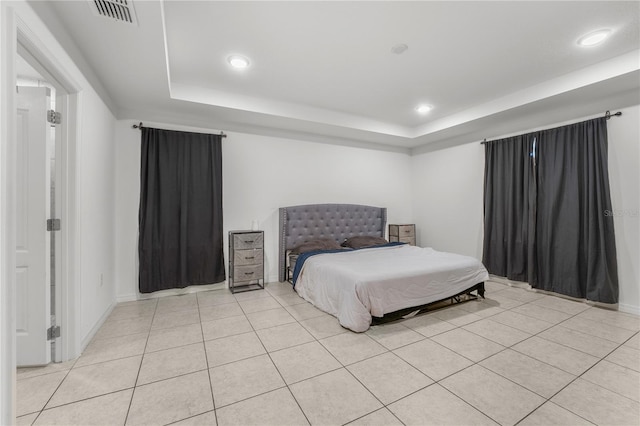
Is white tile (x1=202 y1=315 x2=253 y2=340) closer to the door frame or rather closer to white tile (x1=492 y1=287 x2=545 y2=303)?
the door frame

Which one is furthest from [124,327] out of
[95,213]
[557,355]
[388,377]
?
[557,355]

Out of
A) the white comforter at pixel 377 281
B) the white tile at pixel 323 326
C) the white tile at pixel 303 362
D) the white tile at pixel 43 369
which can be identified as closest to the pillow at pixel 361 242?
the white comforter at pixel 377 281

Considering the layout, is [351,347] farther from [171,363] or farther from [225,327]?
[171,363]

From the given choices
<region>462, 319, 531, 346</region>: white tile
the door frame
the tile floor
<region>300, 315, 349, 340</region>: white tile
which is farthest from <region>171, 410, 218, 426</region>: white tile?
<region>462, 319, 531, 346</region>: white tile

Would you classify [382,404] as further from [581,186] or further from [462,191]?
[462,191]

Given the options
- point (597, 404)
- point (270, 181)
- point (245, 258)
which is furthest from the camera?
point (270, 181)

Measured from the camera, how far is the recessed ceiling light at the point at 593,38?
2.41m

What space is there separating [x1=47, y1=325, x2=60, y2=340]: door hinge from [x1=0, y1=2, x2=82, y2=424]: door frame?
4cm

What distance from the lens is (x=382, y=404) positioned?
1.65 meters

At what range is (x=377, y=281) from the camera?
270cm

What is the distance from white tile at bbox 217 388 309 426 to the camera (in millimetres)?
1513

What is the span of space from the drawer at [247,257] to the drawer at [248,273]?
6cm

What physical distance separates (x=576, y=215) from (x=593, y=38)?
206 centimetres

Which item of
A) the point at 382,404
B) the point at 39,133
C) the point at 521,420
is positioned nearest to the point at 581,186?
the point at 521,420
